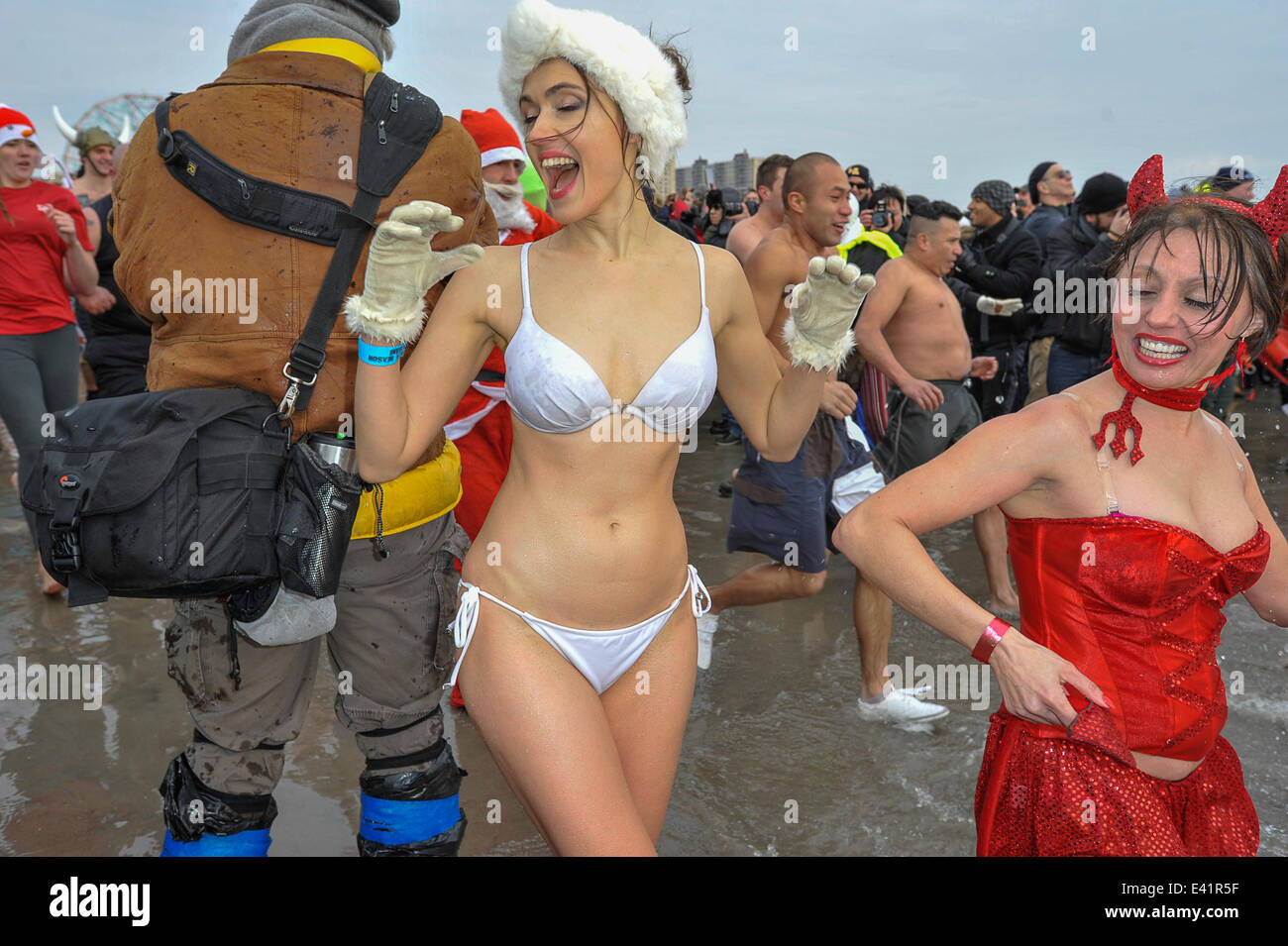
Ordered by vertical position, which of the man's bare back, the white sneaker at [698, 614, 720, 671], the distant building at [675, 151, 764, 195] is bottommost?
the white sneaker at [698, 614, 720, 671]

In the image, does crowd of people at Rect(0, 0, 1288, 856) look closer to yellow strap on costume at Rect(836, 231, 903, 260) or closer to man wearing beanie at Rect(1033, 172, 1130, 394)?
man wearing beanie at Rect(1033, 172, 1130, 394)

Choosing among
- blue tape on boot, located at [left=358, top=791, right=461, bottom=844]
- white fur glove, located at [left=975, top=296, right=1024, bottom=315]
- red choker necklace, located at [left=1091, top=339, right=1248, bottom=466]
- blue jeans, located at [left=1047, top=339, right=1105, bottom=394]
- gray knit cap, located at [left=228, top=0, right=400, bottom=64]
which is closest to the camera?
red choker necklace, located at [left=1091, top=339, right=1248, bottom=466]

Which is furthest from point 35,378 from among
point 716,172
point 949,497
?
point 716,172

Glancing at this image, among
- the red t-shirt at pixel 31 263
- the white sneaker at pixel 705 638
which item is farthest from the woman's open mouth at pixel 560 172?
the red t-shirt at pixel 31 263

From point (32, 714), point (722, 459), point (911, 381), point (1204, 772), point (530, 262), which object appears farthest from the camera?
point (722, 459)

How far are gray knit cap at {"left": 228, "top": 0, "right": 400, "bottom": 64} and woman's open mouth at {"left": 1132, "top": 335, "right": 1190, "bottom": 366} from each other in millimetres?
1834

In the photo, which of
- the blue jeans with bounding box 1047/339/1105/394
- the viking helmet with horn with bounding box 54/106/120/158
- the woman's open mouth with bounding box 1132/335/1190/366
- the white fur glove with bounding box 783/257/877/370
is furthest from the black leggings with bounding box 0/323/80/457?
the blue jeans with bounding box 1047/339/1105/394

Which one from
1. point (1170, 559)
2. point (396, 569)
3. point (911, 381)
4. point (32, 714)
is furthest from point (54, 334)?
point (1170, 559)

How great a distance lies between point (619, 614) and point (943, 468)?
2.57 ft

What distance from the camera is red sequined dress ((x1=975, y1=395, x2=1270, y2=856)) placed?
182 cm

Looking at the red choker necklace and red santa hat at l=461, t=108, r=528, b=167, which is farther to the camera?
red santa hat at l=461, t=108, r=528, b=167

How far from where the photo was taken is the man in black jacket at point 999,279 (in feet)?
25.4

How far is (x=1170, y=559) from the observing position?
1840mm

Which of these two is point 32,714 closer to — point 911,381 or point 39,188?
point 39,188
